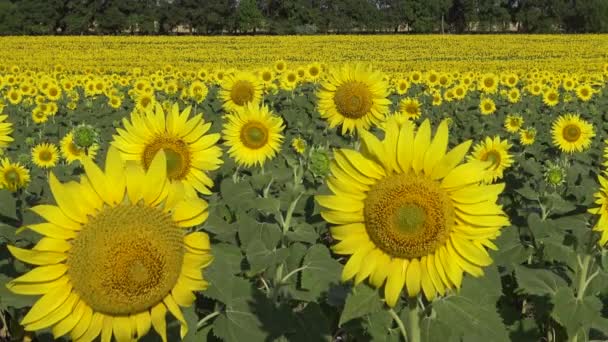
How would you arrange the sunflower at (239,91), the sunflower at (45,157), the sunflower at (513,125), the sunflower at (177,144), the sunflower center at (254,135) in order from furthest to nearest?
the sunflower at (513,125) < the sunflower at (239,91) < the sunflower at (45,157) < the sunflower center at (254,135) < the sunflower at (177,144)

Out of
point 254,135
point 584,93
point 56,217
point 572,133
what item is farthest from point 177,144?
point 584,93

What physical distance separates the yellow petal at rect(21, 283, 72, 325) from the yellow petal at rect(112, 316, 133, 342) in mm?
141

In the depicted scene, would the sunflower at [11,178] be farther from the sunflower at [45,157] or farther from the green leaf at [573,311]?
the green leaf at [573,311]

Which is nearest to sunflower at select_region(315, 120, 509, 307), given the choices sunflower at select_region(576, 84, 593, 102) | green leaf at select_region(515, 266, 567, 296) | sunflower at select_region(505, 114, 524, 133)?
green leaf at select_region(515, 266, 567, 296)

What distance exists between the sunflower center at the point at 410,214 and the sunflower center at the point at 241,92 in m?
5.05

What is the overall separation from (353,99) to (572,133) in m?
3.92

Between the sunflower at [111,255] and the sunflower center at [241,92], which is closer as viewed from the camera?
the sunflower at [111,255]

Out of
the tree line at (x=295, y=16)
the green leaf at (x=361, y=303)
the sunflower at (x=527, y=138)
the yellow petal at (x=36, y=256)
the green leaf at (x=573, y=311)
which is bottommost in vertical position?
the green leaf at (x=573, y=311)

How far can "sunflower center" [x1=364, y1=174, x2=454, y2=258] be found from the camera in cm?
179

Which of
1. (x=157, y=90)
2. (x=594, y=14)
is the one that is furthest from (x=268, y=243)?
(x=594, y=14)

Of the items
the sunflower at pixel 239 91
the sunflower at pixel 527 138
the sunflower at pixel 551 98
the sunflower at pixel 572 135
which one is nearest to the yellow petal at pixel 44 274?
the sunflower at pixel 239 91

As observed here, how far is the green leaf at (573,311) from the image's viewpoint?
9.07ft

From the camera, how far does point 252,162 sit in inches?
194

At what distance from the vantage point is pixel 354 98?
17.2 ft
